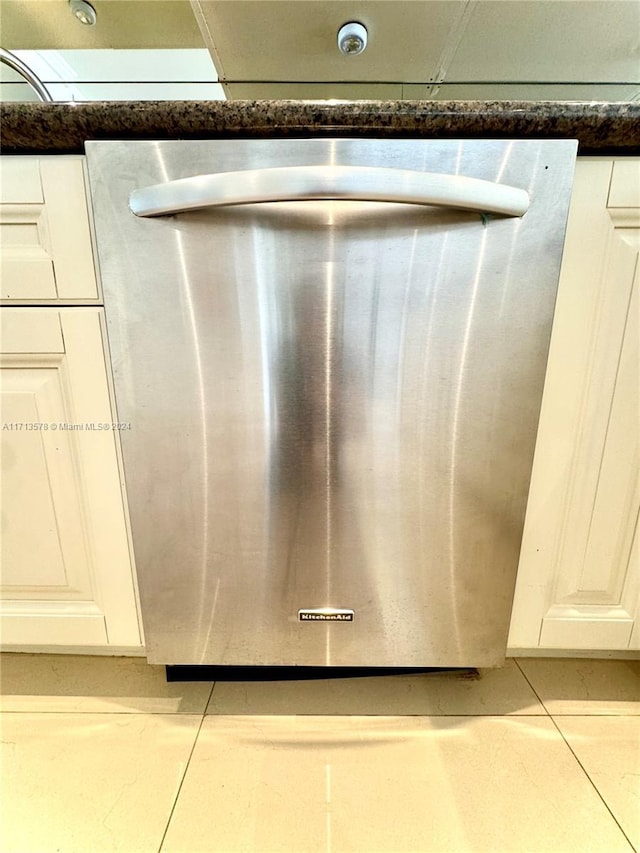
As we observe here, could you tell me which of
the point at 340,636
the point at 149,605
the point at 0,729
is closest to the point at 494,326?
the point at 340,636

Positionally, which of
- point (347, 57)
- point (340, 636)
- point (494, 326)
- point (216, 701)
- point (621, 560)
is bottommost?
point (216, 701)

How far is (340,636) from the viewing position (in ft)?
2.01

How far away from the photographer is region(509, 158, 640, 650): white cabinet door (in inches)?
20.2

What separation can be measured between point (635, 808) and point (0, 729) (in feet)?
3.15

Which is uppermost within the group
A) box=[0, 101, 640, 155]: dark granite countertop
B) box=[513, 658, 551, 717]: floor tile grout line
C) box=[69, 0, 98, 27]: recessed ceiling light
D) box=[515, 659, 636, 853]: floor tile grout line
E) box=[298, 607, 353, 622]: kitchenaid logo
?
box=[69, 0, 98, 27]: recessed ceiling light

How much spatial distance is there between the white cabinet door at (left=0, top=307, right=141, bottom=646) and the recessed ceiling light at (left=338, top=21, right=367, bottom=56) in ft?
3.54

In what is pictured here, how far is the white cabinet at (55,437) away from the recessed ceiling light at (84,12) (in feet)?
3.20

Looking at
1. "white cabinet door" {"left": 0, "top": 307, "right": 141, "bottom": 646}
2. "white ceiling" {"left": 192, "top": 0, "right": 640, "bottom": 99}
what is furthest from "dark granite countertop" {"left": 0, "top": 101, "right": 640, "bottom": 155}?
"white ceiling" {"left": 192, "top": 0, "right": 640, "bottom": 99}

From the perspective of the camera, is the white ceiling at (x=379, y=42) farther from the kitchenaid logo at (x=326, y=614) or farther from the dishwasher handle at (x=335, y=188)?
the kitchenaid logo at (x=326, y=614)

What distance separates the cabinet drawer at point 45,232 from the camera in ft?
1.65

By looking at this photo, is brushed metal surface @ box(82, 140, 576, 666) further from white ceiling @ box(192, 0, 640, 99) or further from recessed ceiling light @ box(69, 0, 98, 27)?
recessed ceiling light @ box(69, 0, 98, 27)

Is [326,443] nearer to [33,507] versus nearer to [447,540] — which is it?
[447,540]

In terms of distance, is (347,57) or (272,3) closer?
(272,3)

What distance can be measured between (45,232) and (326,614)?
671 mm
